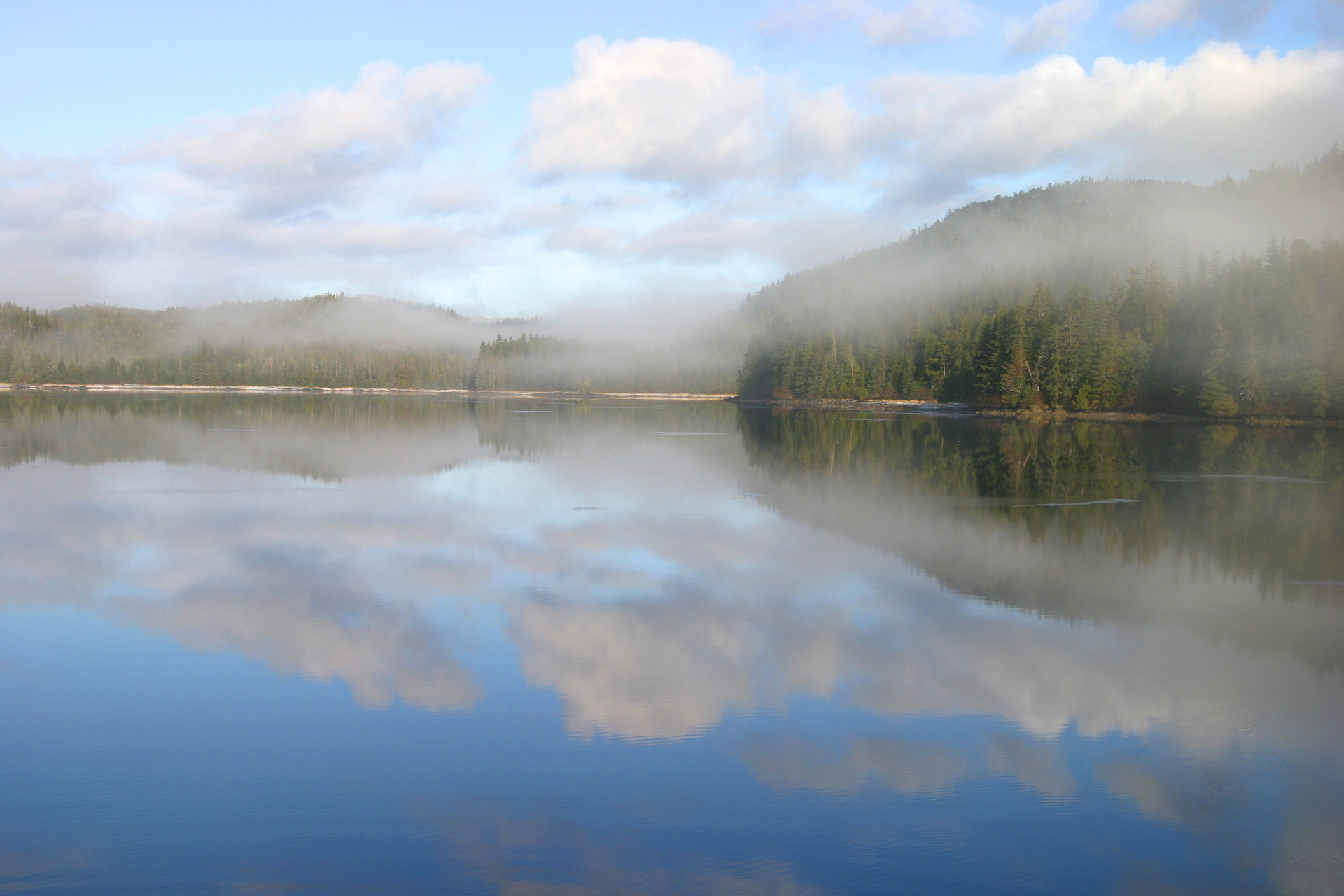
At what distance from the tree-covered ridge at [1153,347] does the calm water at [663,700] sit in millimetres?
47635

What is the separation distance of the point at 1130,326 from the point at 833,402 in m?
35.5

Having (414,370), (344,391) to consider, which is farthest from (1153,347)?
(414,370)

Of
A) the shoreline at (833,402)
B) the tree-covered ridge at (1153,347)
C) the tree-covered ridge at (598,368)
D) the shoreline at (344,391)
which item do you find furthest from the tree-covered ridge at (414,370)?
the tree-covered ridge at (1153,347)

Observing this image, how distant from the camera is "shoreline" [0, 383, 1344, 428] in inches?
2454

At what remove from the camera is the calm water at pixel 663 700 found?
5480mm

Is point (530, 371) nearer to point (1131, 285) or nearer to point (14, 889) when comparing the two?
point (1131, 285)

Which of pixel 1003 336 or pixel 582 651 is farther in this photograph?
pixel 1003 336

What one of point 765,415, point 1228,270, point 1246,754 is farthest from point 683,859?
point 1228,270

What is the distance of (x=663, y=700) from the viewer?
25.8ft

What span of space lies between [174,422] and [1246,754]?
4984 centimetres

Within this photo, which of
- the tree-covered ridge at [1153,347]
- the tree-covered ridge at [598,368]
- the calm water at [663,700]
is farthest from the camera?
the tree-covered ridge at [598,368]

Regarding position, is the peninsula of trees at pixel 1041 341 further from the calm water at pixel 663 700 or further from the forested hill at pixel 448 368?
the calm water at pixel 663 700

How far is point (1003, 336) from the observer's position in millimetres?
79500

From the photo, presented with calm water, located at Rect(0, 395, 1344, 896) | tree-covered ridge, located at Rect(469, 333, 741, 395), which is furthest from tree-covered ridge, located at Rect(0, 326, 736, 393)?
calm water, located at Rect(0, 395, 1344, 896)
